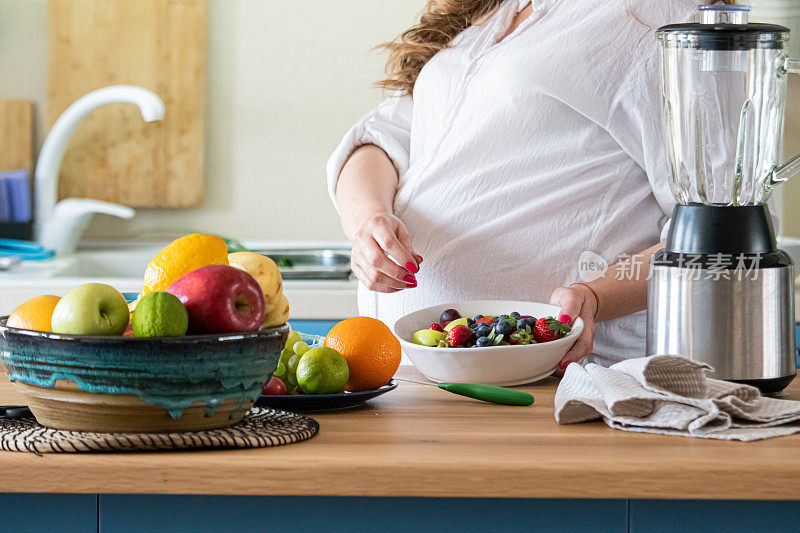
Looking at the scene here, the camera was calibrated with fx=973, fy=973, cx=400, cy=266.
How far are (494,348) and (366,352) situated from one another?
132 mm

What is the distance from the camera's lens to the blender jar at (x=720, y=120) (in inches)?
40.9

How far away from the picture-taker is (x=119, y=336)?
71 cm

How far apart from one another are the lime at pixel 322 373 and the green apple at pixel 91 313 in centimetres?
21

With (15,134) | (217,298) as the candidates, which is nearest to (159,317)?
(217,298)

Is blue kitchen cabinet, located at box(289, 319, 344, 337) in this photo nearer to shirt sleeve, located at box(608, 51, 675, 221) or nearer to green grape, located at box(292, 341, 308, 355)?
shirt sleeve, located at box(608, 51, 675, 221)

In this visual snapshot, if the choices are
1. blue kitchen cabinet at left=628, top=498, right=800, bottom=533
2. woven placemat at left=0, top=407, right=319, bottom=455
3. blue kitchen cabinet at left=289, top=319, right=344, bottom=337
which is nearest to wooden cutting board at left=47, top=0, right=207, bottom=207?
blue kitchen cabinet at left=289, top=319, right=344, bottom=337

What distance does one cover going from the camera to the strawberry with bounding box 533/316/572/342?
1002 mm

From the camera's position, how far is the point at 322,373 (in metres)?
0.89

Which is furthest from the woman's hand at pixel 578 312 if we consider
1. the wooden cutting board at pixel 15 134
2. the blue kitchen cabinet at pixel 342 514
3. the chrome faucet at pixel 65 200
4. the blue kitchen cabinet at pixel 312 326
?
the wooden cutting board at pixel 15 134

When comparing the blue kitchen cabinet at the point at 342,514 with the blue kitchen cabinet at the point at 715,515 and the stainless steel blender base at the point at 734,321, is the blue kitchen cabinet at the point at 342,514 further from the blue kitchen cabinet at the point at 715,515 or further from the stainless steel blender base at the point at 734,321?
the stainless steel blender base at the point at 734,321

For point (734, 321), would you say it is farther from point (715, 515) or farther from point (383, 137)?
point (383, 137)

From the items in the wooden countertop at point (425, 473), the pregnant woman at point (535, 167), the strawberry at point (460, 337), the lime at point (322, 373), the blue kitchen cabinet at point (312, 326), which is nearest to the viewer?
the wooden countertop at point (425, 473)

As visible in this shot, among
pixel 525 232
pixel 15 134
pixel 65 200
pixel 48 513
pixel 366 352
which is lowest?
pixel 48 513

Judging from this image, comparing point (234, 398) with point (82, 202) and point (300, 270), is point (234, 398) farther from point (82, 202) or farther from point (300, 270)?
point (82, 202)
